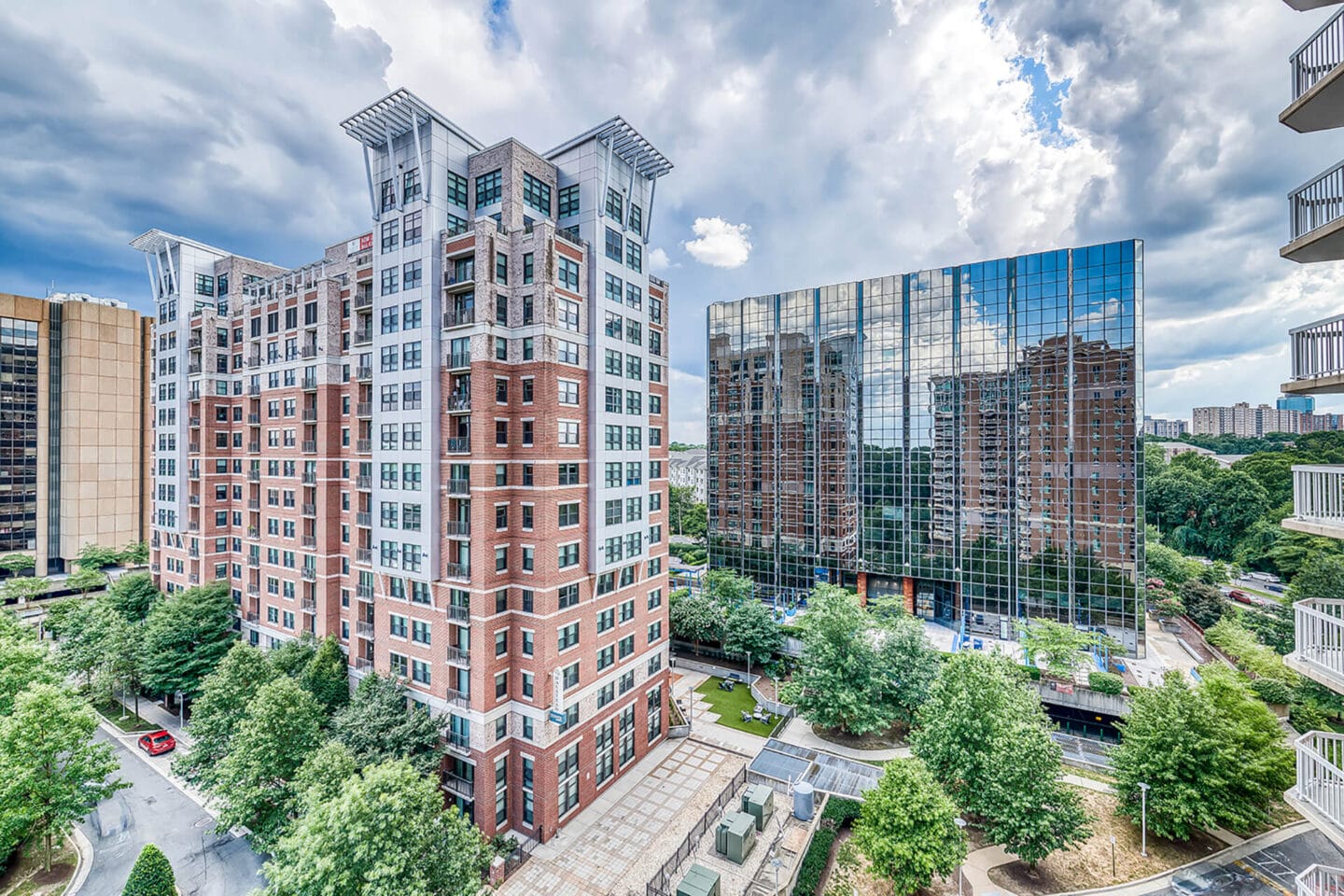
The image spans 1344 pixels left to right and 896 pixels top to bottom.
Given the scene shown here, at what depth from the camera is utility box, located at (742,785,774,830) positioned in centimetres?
2689

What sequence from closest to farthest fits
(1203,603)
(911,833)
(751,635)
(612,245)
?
(911,833)
(612,245)
(751,635)
(1203,603)

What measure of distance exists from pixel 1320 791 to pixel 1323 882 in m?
2.45

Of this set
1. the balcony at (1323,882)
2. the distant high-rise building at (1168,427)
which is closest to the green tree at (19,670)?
the balcony at (1323,882)

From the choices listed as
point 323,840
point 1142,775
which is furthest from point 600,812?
point 1142,775

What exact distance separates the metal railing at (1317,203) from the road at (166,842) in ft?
134

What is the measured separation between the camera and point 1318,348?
1130cm

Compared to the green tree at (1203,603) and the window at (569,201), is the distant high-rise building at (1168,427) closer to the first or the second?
the green tree at (1203,603)

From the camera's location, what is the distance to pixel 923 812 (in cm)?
2166

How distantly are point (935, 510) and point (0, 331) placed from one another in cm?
11113

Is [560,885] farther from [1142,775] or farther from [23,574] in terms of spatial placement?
[23,574]

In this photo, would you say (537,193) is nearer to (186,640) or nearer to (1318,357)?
(1318,357)

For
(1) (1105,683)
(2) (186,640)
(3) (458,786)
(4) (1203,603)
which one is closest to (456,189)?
(3) (458,786)

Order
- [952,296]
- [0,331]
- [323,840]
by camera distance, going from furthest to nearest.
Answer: [0,331]
[952,296]
[323,840]

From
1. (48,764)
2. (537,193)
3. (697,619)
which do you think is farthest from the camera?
(697,619)
